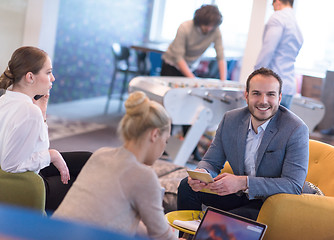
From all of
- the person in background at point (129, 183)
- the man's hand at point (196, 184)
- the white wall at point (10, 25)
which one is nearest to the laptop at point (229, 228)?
the man's hand at point (196, 184)

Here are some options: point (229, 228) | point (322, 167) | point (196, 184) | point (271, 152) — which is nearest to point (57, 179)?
point (196, 184)

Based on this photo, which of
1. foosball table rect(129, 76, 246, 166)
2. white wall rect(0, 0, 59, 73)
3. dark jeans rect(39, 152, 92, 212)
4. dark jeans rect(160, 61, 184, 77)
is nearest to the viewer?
dark jeans rect(39, 152, 92, 212)

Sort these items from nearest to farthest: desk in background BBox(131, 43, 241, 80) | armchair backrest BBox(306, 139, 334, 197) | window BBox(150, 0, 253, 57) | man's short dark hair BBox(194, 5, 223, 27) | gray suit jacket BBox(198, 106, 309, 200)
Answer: gray suit jacket BBox(198, 106, 309, 200), armchair backrest BBox(306, 139, 334, 197), man's short dark hair BBox(194, 5, 223, 27), desk in background BBox(131, 43, 241, 80), window BBox(150, 0, 253, 57)

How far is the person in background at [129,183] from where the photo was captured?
1788 mm

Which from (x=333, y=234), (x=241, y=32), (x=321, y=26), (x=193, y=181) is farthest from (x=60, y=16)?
(x=333, y=234)

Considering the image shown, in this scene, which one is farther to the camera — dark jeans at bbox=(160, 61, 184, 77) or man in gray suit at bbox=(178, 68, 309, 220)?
dark jeans at bbox=(160, 61, 184, 77)

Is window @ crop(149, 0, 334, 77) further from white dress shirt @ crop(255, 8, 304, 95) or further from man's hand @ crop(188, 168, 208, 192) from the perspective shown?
man's hand @ crop(188, 168, 208, 192)

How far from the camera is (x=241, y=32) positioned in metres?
9.58

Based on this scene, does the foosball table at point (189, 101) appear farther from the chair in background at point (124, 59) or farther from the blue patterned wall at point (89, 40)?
the blue patterned wall at point (89, 40)

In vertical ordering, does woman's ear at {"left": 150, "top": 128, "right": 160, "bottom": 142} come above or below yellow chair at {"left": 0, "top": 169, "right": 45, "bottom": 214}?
above

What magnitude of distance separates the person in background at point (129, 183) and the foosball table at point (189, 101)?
237cm

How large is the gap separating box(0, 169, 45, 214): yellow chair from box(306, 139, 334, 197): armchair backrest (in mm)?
1450

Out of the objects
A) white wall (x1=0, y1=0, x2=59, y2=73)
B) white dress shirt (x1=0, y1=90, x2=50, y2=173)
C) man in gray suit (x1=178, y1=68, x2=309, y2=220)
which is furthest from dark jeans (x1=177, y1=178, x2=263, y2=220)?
white wall (x1=0, y1=0, x2=59, y2=73)

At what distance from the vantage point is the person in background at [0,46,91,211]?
7.47ft
